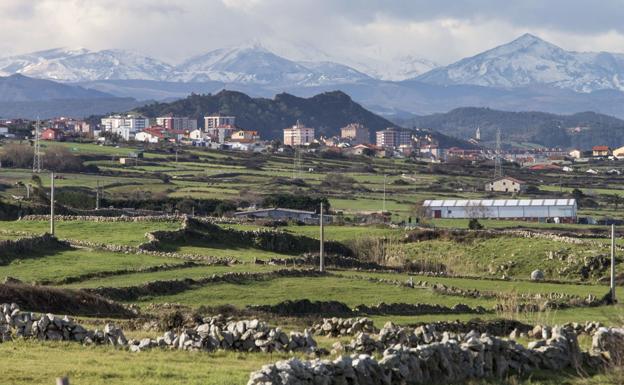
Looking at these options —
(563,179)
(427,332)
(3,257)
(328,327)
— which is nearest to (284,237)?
(3,257)

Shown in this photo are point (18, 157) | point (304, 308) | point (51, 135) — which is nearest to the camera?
point (304, 308)

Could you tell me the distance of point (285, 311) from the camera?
3341 cm

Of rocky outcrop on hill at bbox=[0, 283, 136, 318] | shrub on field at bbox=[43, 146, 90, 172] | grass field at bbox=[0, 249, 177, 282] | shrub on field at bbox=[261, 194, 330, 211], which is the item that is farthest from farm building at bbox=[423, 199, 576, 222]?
rocky outcrop on hill at bbox=[0, 283, 136, 318]

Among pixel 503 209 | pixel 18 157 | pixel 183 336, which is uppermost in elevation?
pixel 18 157

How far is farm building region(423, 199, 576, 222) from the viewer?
102m

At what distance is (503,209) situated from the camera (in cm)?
10481

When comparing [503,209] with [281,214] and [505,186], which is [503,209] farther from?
[505,186]

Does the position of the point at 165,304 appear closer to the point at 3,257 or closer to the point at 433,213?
the point at 3,257

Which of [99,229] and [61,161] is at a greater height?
[61,161]

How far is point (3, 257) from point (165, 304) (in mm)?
12531

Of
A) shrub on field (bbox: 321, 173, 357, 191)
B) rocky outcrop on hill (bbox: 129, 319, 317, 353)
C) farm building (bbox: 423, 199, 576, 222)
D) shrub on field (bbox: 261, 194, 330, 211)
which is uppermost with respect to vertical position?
rocky outcrop on hill (bbox: 129, 319, 317, 353)

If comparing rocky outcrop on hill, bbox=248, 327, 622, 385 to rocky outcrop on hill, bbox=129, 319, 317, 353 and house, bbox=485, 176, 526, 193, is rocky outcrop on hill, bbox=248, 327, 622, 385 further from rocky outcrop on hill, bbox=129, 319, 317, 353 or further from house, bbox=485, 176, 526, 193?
house, bbox=485, 176, 526, 193

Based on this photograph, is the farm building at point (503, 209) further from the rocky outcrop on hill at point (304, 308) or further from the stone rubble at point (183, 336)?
the stone rubble at point (183, 336)

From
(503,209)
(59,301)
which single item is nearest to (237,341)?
(59,301)
